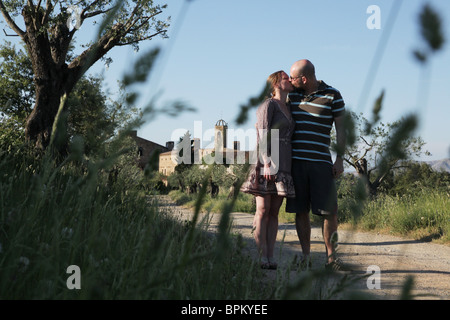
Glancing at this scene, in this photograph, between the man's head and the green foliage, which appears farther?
the green foliage

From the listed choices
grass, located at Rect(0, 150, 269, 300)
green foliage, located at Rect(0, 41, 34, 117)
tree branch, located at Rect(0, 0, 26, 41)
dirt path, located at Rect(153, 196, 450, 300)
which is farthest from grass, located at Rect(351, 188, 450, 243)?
green foliage, located at Rect(0, 41, 34, 117)

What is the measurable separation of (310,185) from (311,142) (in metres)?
0.46

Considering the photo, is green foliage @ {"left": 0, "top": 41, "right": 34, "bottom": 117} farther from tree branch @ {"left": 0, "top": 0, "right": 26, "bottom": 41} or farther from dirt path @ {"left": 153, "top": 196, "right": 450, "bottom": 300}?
dirt path @ {"left": 153, "top": 196, "right": 450, "bottom": 300}

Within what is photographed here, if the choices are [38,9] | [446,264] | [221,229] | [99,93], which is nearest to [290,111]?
[446,264]

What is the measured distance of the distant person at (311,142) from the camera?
4273 millimetres

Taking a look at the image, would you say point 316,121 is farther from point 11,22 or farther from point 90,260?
point 11,22

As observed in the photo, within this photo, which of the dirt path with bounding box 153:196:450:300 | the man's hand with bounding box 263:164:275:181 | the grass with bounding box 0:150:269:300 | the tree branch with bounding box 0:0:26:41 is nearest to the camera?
the grass with bounding box 0:150:269:300

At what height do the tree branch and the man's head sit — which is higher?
the tree branch

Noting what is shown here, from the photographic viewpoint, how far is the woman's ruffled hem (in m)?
4.26

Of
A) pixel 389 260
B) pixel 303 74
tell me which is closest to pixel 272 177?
pixel 303 74

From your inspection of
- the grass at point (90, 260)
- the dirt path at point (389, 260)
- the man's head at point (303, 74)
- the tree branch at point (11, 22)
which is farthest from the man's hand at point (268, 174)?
the tree branch at point (11, 22)

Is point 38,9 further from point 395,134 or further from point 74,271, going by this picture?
point 395,134
